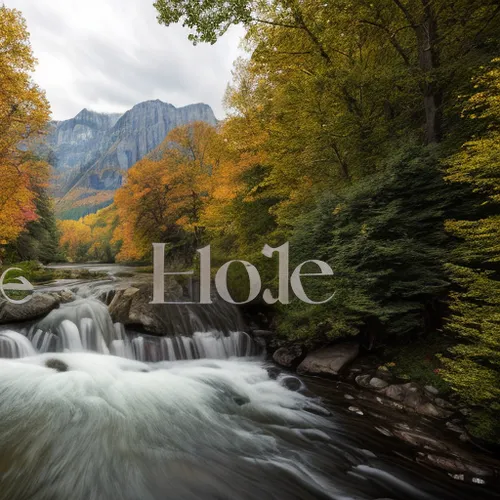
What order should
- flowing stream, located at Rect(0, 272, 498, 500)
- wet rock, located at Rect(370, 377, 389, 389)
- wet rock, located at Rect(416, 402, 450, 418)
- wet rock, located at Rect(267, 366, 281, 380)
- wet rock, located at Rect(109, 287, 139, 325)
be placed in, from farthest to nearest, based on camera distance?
1. wet rock, located at Rect(109, 287, 139, 325)
2. wet rock, located at Rect(267, 366, 281, 380)
3. wet rock, located at Rect(370, 377, 389, 389)
4. wet rock, located at Rect(416, 402, 450, 418)
5. flowing stream, located at Rect(0, 272, 498, 500)

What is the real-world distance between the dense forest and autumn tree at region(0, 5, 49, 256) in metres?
0.06

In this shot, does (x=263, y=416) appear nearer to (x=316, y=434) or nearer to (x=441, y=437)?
(x=316, y=434)

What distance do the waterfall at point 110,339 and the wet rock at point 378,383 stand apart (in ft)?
12.5

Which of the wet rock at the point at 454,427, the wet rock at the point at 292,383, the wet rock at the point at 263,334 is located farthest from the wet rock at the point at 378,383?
the wet rock at the point at 263,334

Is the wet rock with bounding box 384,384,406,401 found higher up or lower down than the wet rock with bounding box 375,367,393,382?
lower down

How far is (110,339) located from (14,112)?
407 inches

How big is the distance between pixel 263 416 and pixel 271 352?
3.57 m

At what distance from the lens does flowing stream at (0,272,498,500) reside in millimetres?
3408

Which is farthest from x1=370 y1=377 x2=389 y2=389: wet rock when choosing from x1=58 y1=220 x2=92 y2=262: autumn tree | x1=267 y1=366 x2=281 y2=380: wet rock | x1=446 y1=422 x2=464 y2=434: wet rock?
x1=58 y1=220 x2=92 y2=262: autumn tree

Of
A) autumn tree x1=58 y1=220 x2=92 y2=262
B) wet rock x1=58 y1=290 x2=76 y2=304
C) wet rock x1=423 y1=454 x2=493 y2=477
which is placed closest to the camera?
wet rock x1=423 y1=454 x2=493 y2=477

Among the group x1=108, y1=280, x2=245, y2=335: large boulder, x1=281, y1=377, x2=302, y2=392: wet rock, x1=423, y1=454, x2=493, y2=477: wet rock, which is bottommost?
x1=281, y1=377, x2=302, y2=392: wet rock

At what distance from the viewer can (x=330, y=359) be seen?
23.7ft

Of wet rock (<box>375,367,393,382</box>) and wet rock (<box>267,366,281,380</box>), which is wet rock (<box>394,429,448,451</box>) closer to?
wet rock (<box>375,367,393,382</box>)

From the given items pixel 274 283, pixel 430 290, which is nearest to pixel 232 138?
pixel 274 283
